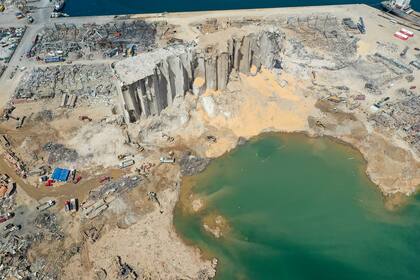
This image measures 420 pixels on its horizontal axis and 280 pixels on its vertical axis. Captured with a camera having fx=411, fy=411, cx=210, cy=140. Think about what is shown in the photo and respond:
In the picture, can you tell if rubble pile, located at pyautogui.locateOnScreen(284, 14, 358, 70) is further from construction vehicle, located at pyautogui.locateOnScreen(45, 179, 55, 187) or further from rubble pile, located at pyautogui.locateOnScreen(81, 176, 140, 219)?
construction vehicle, located at pyautogui.locateOnScreen(45, 179, 55, 187)

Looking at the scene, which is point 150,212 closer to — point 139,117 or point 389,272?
point 139,117

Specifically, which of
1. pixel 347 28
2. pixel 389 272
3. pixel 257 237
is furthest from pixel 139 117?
pixel 347 28

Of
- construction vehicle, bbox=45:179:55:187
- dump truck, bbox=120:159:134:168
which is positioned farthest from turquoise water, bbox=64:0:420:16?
construction vehicle, bbox=45:179:55:187

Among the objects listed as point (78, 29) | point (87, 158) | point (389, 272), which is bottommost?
point (389, 272)

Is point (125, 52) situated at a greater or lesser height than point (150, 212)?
greater

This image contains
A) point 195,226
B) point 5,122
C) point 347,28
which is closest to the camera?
point 195,226

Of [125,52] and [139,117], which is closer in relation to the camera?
[139,117]

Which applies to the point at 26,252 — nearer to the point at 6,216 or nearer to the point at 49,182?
the point at 6,216

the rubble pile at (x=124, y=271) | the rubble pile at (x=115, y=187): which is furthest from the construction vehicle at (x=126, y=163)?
the rubble pile at (x=124, y=271)
